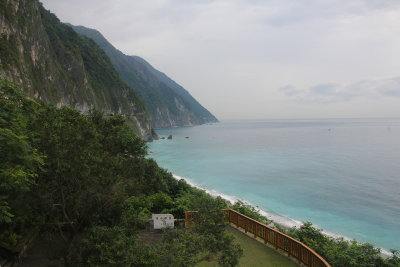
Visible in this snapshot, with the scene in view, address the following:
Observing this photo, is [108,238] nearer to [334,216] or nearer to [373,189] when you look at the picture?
[334,216]

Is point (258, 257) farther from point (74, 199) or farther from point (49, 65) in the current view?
point (49, 65)

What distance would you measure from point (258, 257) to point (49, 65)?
5537 cm

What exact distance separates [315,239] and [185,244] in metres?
10.1

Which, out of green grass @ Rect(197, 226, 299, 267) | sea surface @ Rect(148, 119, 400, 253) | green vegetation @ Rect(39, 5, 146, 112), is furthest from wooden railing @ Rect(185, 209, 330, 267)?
green vegetation @ Rect(39, 5, 146, 112)

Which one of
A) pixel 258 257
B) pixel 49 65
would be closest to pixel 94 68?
pixel 49 65

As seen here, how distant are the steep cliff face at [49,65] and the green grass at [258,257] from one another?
17.5 metres

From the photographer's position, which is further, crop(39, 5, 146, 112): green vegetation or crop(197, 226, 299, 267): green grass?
crop(39, 5, 146, 112): green vegetation

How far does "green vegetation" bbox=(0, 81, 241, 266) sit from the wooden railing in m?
1.88

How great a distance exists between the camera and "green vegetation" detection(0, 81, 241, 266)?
17.7 feet

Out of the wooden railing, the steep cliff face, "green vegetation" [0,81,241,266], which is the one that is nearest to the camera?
"green vegetation" [0,81,241,266]

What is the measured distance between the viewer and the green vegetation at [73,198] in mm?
5383

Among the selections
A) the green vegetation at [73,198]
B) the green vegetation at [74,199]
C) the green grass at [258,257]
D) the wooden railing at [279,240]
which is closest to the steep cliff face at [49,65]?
the green vegetation at [74,199]

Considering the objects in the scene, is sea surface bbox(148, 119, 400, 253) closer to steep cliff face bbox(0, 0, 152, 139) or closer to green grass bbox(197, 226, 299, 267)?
green grass bbox(197, 226, 299, 267)

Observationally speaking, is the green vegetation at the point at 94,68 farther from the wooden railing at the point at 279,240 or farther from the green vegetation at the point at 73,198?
the wooden railing at the point at 279,240
